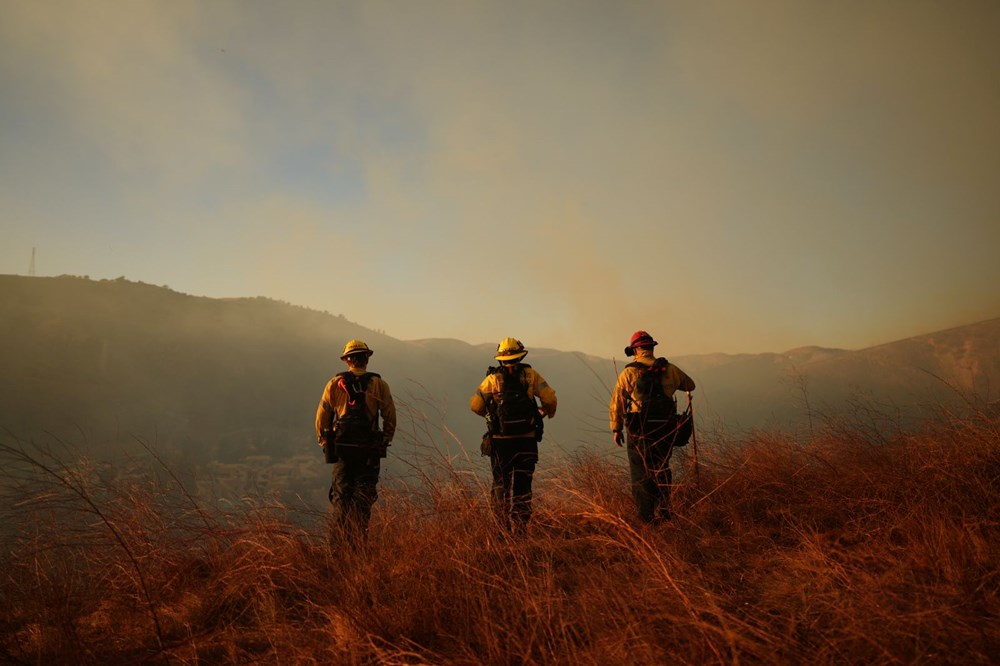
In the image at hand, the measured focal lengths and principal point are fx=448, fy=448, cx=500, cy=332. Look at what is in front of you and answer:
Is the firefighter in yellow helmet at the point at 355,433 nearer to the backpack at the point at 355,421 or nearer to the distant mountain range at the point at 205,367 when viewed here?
the backpack at the point at 355,421

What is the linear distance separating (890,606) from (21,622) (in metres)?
5.12

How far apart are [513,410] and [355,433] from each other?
1.75 metres

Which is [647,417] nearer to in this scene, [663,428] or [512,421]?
[663,428]

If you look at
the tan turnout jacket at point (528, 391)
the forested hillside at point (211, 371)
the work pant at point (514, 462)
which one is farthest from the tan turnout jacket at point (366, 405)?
the forested hillside at point (211, 371)

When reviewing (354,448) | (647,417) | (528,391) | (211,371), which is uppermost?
(528,391)

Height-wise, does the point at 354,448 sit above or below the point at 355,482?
above

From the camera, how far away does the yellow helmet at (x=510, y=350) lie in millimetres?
5324

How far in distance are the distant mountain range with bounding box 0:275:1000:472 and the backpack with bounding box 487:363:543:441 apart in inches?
1391

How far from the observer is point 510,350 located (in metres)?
5.35

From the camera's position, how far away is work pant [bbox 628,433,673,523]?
446 cm

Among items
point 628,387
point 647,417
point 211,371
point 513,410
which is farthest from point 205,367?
point 647,417

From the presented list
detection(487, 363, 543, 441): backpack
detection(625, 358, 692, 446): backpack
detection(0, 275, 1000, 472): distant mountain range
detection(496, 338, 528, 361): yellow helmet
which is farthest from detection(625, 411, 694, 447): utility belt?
detection(0, 275, 1000, 472): distant mountain range

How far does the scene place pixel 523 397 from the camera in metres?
5.13

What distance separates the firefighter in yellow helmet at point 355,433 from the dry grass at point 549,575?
2.47 ft
